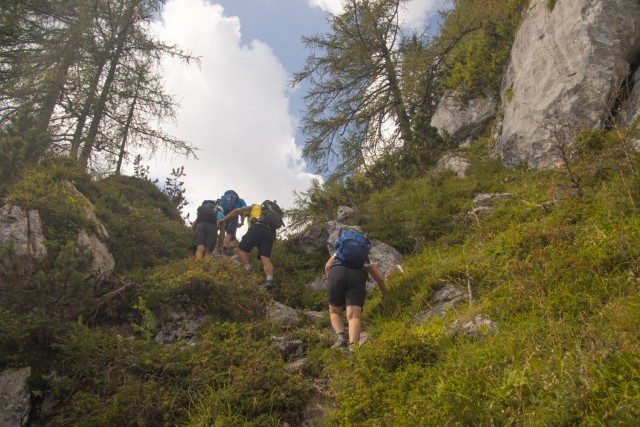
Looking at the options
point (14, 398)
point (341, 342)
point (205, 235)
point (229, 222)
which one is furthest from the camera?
point (229, 222)

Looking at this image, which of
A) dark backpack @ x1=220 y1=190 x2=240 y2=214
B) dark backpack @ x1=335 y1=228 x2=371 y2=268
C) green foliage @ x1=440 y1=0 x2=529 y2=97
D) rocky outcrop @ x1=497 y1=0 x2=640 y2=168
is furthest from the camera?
green foliage @ x1=440 y1=0 x2=529 y2=97

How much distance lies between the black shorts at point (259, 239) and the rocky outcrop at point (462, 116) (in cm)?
771

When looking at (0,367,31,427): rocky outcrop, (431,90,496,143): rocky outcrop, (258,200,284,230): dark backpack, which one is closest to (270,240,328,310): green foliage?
(258,200,284,230): dark backpack

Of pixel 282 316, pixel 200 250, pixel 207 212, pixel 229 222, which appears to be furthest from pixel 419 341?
pixel 229 222

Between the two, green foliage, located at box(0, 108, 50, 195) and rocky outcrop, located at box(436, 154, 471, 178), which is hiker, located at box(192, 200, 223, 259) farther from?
rocky outcrop, located at box(436, 154, 471, 178)

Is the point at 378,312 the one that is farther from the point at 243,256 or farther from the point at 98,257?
the point at 98,257

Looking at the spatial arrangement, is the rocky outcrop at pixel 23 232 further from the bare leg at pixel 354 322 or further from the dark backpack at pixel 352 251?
the bare leg at pixel 354 322

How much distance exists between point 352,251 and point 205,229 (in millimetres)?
4917

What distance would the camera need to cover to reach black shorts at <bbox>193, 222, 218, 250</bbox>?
386 inches

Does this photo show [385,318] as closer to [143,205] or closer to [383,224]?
[383,224]

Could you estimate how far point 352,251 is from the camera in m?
6.11

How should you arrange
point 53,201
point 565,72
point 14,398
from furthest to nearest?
point 565,72
point 53,201
point 14,398

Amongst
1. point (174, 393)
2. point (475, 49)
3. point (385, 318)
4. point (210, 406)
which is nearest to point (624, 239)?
point (385, 318)

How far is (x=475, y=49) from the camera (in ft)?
45.9
